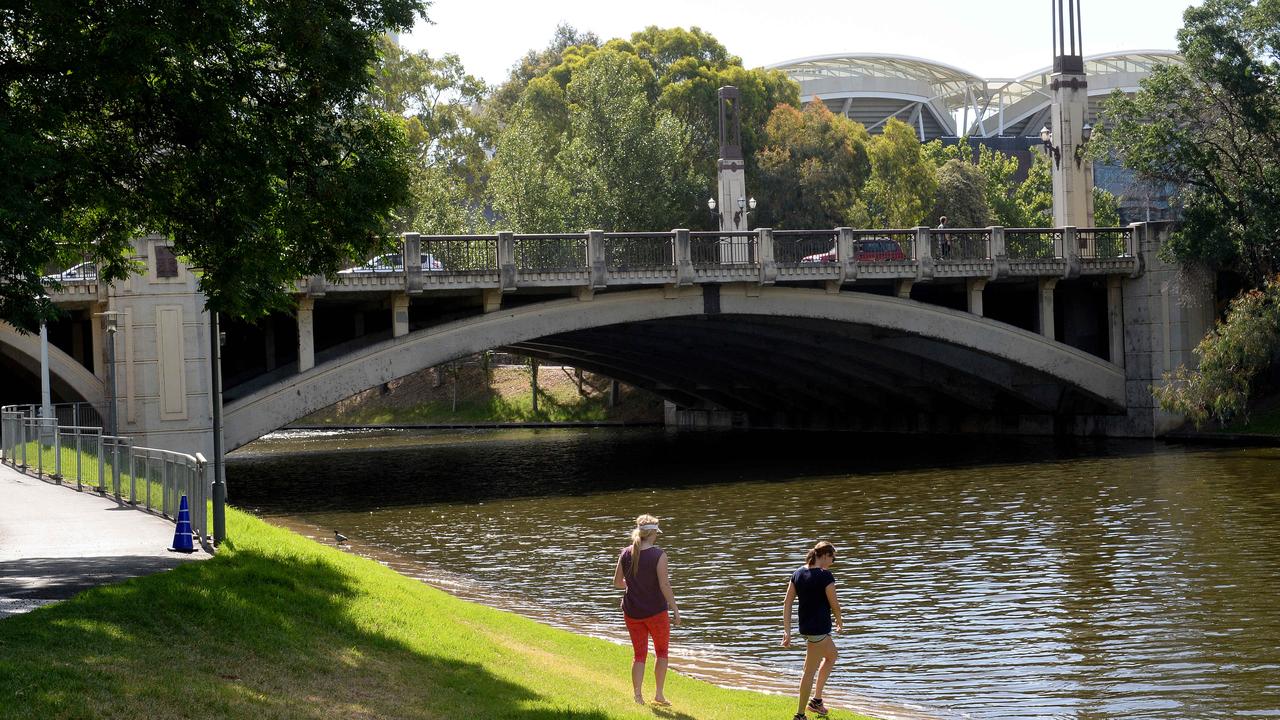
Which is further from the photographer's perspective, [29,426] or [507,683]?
[29,426]

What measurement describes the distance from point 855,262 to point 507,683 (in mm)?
27654

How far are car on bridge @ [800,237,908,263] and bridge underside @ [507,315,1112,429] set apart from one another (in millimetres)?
1990

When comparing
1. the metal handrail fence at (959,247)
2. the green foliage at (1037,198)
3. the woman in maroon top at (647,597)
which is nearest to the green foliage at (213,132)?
the woman in maroon top at (647,597)

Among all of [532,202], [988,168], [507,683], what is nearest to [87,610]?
[507,683]

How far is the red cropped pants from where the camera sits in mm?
11484

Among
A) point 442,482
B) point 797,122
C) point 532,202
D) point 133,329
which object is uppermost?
point 797,122

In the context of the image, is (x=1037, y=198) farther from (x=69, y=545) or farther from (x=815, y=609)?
(x=815, y=609)

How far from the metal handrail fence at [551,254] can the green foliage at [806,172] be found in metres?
26.1

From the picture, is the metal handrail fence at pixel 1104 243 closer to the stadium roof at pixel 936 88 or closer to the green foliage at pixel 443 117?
the green foliage at pixel 443 117

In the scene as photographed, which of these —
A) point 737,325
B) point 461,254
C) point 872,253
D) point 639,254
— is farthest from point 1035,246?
point 461,254

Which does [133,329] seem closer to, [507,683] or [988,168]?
[507,683]

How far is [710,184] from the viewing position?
61.6 meters

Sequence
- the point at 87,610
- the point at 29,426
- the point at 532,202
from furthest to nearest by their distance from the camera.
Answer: the point at 532,202 < the point at 29,426 < the point at 87,610

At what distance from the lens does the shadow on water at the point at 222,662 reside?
898 cm
